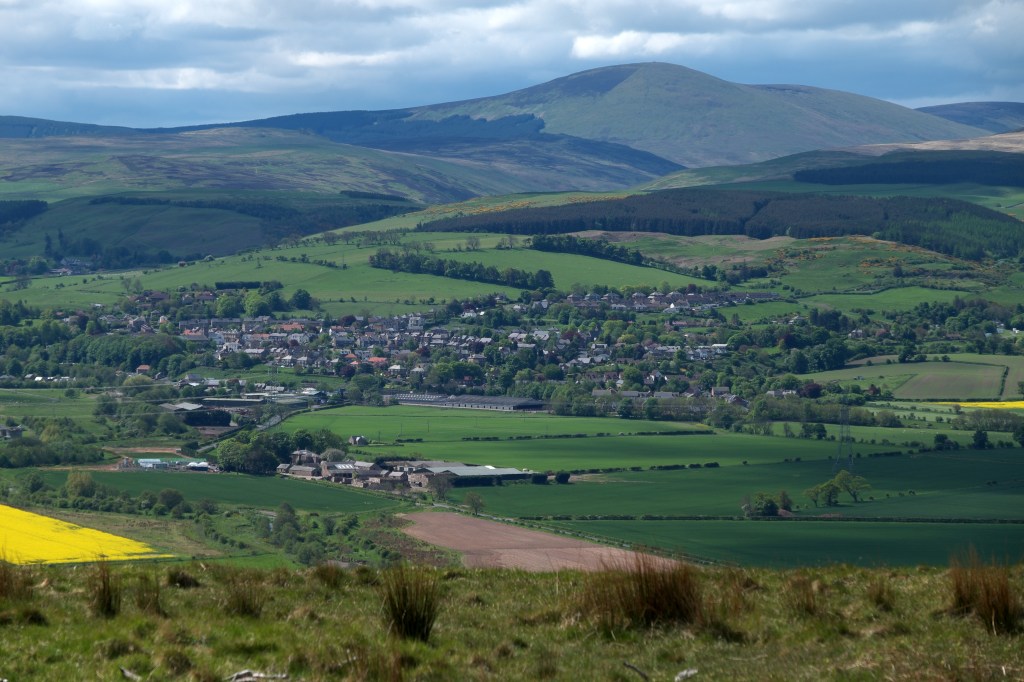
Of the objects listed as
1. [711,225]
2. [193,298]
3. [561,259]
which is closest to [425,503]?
[193,298]

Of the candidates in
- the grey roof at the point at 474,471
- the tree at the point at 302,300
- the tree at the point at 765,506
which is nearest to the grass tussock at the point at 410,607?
the tree at the point at 765,506

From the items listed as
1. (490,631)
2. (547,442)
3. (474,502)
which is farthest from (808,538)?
(490,631)

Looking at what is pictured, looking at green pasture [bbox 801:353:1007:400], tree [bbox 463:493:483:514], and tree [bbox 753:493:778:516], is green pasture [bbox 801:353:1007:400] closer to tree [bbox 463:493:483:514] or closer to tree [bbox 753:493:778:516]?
tree [bbox 753:493:778:516]

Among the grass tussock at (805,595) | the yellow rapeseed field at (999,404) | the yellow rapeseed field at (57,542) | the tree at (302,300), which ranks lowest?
the tree at (302,300)

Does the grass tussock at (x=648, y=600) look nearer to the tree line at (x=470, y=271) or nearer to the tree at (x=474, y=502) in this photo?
the tree at (x=474, y=502)

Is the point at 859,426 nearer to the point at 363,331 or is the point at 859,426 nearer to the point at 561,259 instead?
the point at 363,331

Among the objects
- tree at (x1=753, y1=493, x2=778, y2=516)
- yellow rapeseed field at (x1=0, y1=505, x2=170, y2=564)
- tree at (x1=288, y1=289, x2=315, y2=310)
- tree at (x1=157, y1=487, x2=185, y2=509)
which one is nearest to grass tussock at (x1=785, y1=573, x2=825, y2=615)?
yellow rapeseed field at (x1=0, y1=505, x2=170, y2=564)
